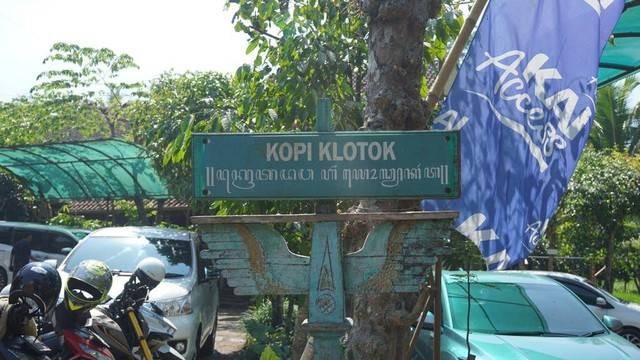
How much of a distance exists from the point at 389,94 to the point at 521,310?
3.44m

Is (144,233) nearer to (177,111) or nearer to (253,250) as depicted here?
(177,111)

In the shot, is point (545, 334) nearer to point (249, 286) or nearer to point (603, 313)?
point (249, 286)

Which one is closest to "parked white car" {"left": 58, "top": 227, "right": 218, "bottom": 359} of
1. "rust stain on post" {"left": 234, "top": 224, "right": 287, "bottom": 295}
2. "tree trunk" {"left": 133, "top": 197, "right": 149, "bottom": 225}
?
"rust stain on post" {"left": 234, "top": 224, "right": 287, "bottom": 295}

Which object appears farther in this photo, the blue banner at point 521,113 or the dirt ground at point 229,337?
the dirt ground at point 229,337

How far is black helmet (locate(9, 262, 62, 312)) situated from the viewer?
189 inches

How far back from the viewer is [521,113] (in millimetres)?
5527

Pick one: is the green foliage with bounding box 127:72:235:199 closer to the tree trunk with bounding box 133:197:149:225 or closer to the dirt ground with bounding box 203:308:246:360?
the dirt ground with bounding box 203:308:246:360

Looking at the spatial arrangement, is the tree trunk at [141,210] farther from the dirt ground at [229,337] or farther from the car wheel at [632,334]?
the car wheel at [632,334]

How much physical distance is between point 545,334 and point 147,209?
1654 cm

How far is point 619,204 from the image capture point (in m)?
16.7

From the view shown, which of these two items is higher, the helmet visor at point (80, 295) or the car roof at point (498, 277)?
the helmet visor at point (80, 295)

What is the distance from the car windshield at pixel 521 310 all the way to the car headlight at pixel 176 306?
115 inches

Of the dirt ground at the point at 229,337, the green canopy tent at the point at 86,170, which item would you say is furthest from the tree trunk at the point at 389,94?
the green canopy tent at the point at 86,170

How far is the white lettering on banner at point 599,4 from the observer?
5.74 meters
